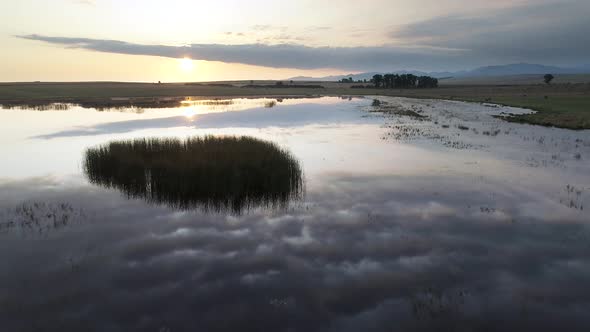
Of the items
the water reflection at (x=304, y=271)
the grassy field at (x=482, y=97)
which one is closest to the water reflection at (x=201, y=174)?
the water reflection at (x=304, y=271)

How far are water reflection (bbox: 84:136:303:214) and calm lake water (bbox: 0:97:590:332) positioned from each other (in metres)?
0.76

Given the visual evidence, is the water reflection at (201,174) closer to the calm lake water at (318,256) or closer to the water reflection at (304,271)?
the calm lake water at (318,256)

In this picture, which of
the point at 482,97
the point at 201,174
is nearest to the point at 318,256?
the point at 201,174

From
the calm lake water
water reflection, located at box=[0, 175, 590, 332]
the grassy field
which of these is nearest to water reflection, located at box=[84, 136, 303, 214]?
the calm lake water

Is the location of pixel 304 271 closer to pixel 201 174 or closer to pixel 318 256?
pixel 318 256

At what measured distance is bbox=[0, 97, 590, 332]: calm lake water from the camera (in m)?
8.84

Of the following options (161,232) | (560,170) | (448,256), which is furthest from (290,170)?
(560,170)

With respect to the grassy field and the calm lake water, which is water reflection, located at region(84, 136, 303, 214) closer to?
the calm lake water

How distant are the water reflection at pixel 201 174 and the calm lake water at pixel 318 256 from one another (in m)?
0.76

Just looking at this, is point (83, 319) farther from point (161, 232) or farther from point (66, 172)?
point (66, 172)

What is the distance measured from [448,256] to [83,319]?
33.0ft

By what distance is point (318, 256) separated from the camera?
38.7 feet

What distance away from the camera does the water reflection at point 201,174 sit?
16906 millimetres

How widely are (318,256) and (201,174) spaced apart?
936 centimetres
